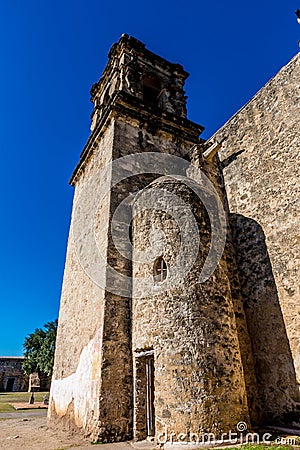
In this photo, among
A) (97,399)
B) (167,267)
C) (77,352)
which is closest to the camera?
(97,399)

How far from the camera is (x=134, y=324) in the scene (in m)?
5.70

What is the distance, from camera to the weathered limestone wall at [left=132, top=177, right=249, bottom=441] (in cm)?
439

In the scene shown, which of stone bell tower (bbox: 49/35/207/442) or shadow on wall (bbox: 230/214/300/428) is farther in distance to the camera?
Answer: stone bell tower (bbox: 49/35/207/442)

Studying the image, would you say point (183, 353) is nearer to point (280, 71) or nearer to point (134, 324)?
point (134, 324)

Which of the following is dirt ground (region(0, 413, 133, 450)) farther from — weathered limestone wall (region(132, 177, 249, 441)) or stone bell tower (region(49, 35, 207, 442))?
weathered limestone wall (region(132, 177, 249, 441))

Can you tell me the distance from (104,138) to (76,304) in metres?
4.55

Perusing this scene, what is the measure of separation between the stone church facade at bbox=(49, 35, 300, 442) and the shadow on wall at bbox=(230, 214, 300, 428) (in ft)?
0.07

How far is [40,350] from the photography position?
73.8 ft

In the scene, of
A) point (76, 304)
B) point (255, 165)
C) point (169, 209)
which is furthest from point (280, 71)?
point (76, 304)

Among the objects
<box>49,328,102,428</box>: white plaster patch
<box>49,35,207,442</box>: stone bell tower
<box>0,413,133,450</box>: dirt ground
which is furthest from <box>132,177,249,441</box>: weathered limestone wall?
<box>0,413,133,450</box>: dirt ground

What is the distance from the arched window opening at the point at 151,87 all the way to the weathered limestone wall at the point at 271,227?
4.50m

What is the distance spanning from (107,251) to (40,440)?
144 inches

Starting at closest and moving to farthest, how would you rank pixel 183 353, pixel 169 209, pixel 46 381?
pixel 183 353 < pixel 169 209 < pixel 46 381

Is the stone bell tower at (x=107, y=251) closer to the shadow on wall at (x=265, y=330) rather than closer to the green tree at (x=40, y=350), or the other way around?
the shadow on wall at (x=265, y=330)
